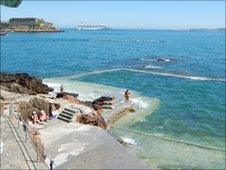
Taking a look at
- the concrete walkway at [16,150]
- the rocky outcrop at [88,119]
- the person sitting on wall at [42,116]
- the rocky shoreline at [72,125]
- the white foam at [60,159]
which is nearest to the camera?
the concrete walkway at [16,150]

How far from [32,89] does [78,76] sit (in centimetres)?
1754

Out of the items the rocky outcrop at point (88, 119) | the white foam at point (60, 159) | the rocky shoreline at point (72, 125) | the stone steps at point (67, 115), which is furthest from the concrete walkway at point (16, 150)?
the rocky outcrop at point (88, 119)

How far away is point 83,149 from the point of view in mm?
20781

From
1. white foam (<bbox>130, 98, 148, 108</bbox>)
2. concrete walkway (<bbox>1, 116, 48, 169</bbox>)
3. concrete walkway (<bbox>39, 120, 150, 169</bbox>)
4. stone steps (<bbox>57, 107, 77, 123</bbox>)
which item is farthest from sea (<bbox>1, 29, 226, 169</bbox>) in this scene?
concrete walkway (<bbox>1, 116, 48, 169</bbox>)

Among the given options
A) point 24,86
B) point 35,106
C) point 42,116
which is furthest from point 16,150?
point 24,86

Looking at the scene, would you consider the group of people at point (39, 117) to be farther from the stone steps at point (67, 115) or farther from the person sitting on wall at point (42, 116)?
the stone steps at point (67, 115)

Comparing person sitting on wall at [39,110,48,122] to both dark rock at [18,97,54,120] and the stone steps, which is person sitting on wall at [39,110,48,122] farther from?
the stone steps

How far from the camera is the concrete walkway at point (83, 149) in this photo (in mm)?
18984

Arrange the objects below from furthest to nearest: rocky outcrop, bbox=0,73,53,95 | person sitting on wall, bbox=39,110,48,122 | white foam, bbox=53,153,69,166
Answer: rocky outcrop, bbox=0,73,53,95
person sitting on wall, bbox=39,110,48,122
white foam, bbox=53,153,69,166

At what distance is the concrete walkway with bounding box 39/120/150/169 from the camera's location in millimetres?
18984

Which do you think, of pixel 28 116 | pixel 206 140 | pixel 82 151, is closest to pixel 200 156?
pixel 206 140

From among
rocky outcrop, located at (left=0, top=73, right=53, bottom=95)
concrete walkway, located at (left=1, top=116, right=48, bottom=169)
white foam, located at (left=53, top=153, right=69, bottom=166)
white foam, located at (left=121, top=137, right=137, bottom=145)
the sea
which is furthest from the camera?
rocky outcrop, located at (left=0, top=73, right=53, bottom=95)

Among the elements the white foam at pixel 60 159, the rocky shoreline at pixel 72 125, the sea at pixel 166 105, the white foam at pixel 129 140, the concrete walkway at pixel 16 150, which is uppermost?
the concrete walkway at pixel 16 150

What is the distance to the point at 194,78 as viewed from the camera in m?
53.7
